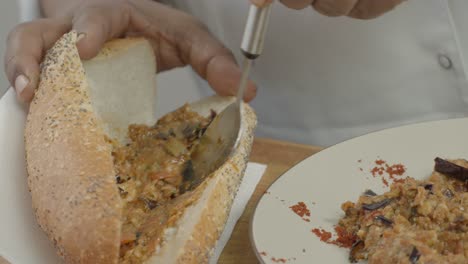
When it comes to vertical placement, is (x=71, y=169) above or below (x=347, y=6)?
below

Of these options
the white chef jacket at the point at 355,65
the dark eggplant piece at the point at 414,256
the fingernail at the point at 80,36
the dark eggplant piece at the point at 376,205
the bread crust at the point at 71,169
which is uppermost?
the fingernail at the point at 80,36

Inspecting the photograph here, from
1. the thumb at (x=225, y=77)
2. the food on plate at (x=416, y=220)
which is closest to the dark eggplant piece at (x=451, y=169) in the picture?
the food on plate at (x=416, y=220)

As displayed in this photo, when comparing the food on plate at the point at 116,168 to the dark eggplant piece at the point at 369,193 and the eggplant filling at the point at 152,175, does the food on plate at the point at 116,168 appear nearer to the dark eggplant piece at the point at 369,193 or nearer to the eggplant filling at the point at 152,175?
the eggplant filling at the point at 152,175

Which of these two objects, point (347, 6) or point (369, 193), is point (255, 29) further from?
point (369, 193)

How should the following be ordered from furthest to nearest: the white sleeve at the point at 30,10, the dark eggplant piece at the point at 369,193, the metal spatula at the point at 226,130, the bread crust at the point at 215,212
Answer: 1. the white sleeve at the point at 30,10
2. the dark eggplant piece at the point at 369,193
3. the metal spatula at the point at 226,130
4. the bread crust at the point at 215,212

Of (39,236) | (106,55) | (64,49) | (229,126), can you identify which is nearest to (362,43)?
(229,126)

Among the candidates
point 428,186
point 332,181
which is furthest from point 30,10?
point 428,186

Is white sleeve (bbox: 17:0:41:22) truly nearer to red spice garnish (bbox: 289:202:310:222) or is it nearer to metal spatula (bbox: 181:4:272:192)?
metal spatula (bbox: 181:4:272:192)

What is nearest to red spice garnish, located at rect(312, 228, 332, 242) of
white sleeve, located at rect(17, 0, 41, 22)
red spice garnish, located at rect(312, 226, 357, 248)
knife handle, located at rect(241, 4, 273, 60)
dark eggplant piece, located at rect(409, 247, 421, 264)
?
Answer: red spice garnish, located at rect(312, 226, 357, 248)

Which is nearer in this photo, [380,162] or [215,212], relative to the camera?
[215,212]
